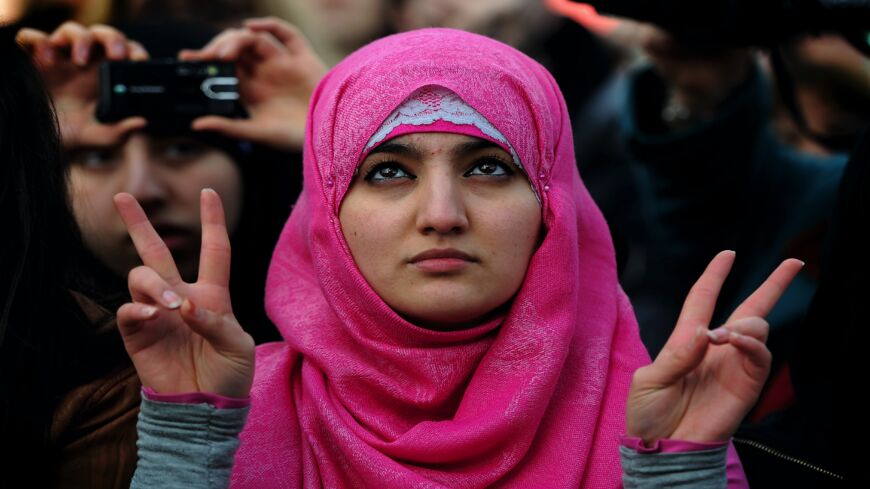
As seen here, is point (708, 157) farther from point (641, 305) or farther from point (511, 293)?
point (511, 293)

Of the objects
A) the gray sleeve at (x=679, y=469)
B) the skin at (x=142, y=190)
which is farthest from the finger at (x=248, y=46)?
the gray sleeve at (x=679, y=469)

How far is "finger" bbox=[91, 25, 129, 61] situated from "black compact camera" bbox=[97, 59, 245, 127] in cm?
7

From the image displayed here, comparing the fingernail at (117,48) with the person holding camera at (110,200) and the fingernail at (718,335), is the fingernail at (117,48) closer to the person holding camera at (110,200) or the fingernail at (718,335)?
the person holding camera at (110,200)

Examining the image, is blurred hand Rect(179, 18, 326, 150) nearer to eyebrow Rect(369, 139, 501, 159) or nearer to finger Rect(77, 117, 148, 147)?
finger Rect(77, 117, 148, 147)

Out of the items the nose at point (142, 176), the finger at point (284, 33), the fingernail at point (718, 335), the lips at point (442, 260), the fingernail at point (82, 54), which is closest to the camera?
the fingernail at point (718, 335)

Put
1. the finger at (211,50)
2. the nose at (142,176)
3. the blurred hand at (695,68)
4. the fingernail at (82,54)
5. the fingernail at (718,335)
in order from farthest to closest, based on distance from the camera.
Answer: the blurred hand at (695,68), the finger at (211,50), the fingernail at (82,54), the nose at (142,176), the fingernail at (718,335)

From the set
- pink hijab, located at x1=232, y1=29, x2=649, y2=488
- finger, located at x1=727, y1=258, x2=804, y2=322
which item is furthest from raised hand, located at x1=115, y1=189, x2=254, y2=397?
finger, located at x1=727, y1=258, x2=804, y2=322

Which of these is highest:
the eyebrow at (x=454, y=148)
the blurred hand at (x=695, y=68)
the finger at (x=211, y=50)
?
the eyebrow at (x=454, y=148)

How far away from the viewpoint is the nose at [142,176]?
3123 millimetres

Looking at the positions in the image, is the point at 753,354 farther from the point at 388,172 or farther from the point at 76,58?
the point at 76,58

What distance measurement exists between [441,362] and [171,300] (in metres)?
0.56

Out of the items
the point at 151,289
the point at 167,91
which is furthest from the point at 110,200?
the point at 151,289

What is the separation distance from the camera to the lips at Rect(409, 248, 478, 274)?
238 centimetres

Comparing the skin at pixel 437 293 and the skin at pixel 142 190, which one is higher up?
the skin at pixel 437 293
